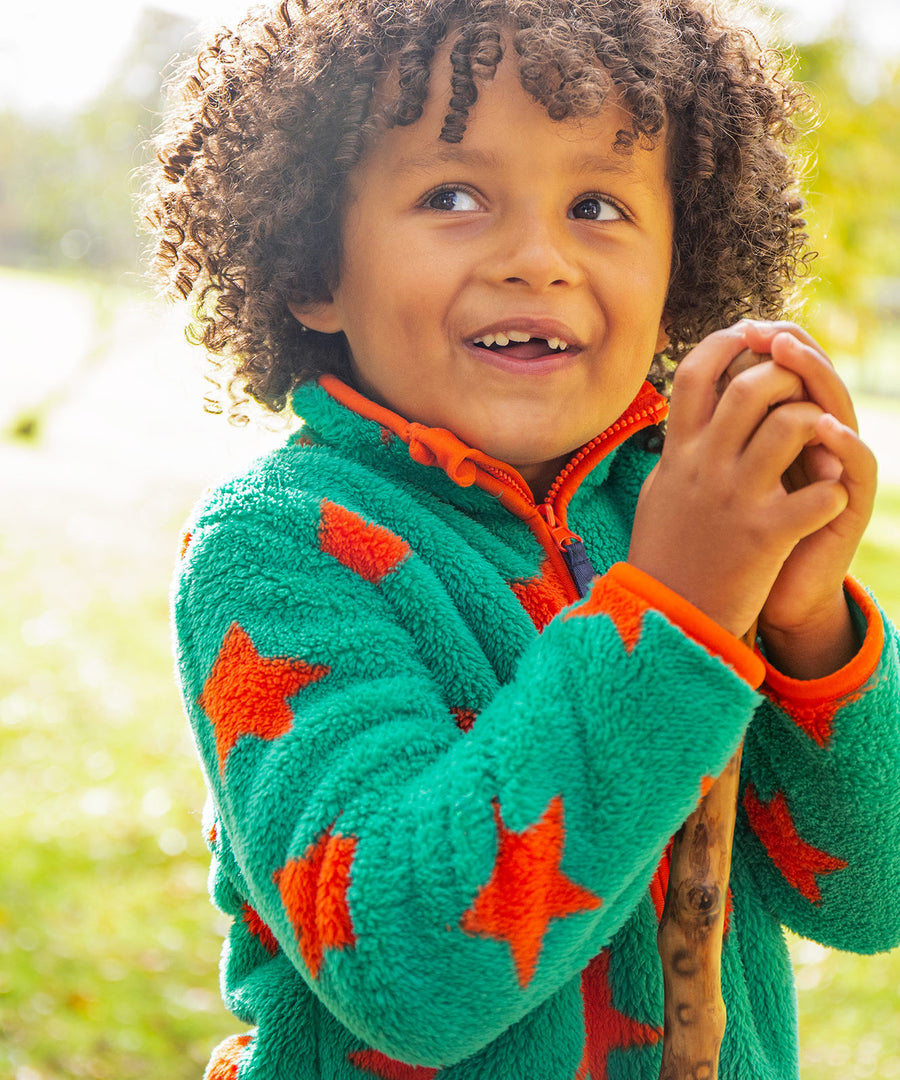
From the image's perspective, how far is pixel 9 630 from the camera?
7.54 metres

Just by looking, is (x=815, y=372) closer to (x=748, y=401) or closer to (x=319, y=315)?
(x=748, y=401)

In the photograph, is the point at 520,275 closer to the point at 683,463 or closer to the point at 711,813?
the point at 683,463

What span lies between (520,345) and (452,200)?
0.72 ft

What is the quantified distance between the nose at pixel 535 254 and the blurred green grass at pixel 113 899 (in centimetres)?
297

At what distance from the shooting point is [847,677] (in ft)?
4.68

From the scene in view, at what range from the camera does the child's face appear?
1.53 meters

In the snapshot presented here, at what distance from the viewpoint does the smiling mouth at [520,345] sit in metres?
1.56

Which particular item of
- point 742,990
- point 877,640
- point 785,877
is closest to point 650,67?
point 877,640

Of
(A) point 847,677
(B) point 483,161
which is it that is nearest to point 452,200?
(B) point 483,161

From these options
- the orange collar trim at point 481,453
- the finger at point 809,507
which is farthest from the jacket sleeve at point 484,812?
the orange collar trim at point 481,453

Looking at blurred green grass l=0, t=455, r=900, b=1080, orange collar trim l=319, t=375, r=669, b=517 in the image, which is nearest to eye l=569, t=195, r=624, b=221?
orange collar trim l=319, t=375, r=669, b=517

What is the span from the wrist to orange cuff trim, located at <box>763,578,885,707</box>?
0.05ft

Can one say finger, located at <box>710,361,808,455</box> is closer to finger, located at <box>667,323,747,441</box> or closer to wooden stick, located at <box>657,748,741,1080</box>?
finger, located at <box>667,323,747,441</box>

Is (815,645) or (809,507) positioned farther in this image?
(815,645)
